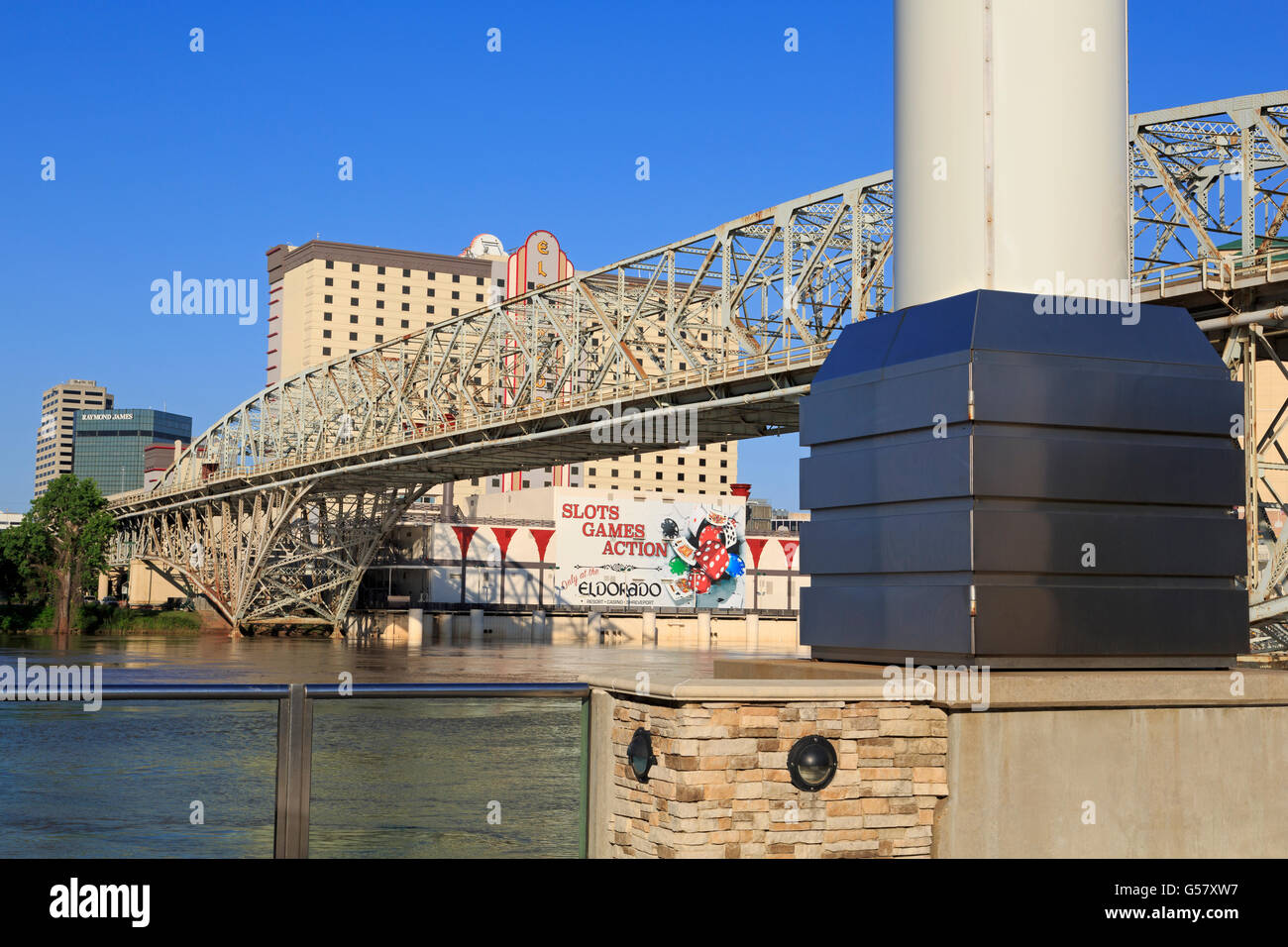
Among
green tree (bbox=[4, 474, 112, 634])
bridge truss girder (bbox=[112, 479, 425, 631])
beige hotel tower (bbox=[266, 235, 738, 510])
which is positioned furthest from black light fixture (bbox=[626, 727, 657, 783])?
beige hotel tower (bbox=[266, 235, 738, 510])

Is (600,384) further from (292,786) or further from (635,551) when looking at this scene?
(292,786)

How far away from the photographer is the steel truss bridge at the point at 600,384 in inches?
1555

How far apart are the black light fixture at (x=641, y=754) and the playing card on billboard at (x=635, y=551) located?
97849mm

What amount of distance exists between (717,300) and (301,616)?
4959cm

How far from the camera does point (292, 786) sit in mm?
8141

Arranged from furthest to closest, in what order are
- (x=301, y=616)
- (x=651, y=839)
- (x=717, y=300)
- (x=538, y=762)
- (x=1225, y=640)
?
1. (x=301, y=616)
2. (x=717, y=300)
3. (x=538, y=762)
4. (x=1225, y=640)
5. (x=651, y=839)

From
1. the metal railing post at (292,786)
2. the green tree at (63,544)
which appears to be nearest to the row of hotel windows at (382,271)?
the green tree at (63,544)

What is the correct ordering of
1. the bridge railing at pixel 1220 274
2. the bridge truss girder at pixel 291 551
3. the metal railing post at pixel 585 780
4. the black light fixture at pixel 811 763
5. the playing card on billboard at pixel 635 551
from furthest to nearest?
the playing card on billboard at pixel 635 551, the bridge truss girder at pixel 291 551, the bridge railing at pixel 1220 274, the metal railing post at pixel 585 780, the black light fixture at pixel 811 763

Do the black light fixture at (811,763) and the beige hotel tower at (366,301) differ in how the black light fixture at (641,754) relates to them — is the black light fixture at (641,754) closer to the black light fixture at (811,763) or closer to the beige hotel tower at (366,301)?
the black light fixture at (811,763)

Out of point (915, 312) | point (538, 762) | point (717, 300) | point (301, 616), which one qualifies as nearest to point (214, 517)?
point (301, 616)

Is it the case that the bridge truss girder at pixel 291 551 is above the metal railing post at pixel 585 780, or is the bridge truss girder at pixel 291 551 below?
above

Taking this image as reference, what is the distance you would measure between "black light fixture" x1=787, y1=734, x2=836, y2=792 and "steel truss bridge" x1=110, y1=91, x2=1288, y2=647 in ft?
48.1
